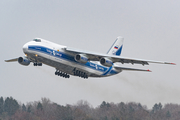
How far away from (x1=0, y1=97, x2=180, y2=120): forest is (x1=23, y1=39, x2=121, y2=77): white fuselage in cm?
563

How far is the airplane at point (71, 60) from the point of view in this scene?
3597 cm

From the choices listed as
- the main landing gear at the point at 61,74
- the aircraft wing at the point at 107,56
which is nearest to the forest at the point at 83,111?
the main landing gear at the point at 61,74

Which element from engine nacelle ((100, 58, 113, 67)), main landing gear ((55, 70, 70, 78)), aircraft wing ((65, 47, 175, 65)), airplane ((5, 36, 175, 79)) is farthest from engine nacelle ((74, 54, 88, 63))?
main landing gear ((55, 70, 70, 78))

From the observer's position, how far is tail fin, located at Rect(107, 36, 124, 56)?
43688 mm

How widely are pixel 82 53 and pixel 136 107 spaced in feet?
44.2

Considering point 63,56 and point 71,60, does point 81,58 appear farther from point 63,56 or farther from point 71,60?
point 63,56

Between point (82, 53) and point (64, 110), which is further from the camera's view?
point (64, 110)

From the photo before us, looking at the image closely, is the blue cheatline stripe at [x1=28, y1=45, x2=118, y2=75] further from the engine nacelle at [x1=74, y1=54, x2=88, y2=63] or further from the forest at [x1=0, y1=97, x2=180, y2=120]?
the forest at [x1=0, y1=97, x2=180, y2=120]

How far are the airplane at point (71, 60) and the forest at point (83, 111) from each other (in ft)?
15.8

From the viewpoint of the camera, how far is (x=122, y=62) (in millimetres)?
38281

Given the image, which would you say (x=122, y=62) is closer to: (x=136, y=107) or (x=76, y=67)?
(x=76, y=67)

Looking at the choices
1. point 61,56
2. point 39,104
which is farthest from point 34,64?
point 39,104

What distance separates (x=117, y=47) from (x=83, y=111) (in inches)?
304

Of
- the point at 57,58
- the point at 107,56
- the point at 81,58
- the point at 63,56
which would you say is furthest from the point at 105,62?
the point at 57,58
